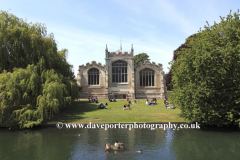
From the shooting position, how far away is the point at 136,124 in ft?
64.0

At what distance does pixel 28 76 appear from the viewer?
2053cm

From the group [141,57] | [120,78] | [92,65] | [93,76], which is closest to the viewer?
[92,65]

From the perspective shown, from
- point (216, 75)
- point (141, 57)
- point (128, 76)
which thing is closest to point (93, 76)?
point (128, 76)

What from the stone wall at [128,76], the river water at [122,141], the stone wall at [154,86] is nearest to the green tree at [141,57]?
the stone wall at [154,86]

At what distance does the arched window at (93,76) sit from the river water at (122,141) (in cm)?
2961

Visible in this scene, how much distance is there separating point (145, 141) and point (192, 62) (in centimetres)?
876

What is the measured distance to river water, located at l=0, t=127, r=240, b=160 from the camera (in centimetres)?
1184

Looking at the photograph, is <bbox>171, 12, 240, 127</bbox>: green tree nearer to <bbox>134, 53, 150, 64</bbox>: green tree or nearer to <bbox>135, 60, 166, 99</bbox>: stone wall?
<bbox>135, 60, 166, 99</bbox>: stone wall

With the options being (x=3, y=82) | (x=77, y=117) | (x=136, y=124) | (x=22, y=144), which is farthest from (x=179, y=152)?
(x=3, y=82)

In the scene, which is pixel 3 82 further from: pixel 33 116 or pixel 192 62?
pixel 192 62

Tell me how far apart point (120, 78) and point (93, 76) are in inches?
267

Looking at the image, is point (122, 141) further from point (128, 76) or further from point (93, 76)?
point (93, 76)

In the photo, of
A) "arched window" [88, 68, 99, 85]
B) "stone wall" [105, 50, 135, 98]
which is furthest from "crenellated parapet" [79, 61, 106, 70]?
"stone wall" [105, 50, 135, 98]

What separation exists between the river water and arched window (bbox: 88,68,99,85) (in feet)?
97.1
